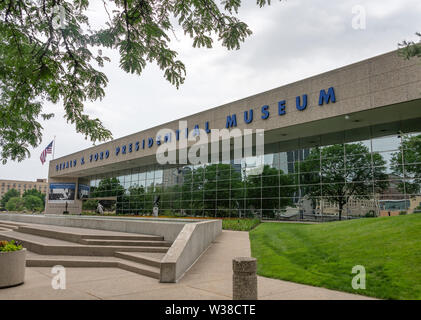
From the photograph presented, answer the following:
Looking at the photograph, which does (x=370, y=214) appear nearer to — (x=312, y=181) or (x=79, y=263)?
(x=312, y=181)

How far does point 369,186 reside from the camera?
68.2 feet

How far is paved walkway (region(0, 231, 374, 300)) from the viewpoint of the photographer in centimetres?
638

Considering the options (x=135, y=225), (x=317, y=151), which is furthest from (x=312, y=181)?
(x=135, y=225)

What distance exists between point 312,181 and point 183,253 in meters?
17.1

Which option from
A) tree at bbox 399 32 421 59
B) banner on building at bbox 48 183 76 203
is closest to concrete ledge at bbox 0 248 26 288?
tree at bbox 399 32 421 59

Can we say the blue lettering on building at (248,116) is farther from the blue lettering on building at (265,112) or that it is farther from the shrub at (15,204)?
the shrub at (15,204)

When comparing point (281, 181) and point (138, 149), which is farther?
point (138, 149)

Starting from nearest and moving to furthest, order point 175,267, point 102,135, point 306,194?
point 102,135 → point 175,267 → point 306,194

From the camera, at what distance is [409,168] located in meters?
19.2

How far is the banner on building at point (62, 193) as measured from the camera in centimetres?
5216

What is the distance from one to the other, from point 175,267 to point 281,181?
747 inches

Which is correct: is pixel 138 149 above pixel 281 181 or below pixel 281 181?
above
